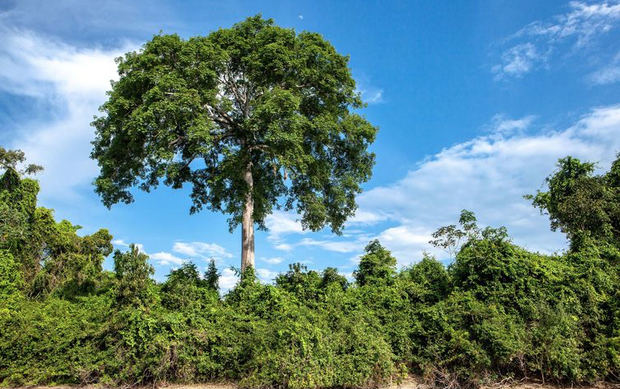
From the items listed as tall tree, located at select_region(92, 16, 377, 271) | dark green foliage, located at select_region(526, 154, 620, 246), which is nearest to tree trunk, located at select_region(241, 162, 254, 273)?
tall tree, located at select_region(92, 16, 377, 271)

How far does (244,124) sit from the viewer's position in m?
16.6

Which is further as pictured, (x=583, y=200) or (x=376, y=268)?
(x=583, y=200)

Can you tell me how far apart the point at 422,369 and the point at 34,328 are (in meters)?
10.2

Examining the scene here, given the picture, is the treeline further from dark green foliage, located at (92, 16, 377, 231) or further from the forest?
dark green foliage, located at (92, 16, 377, 231)

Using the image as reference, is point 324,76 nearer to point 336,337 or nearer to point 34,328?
point 336,337

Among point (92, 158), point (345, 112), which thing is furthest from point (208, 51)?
point (92, 158)

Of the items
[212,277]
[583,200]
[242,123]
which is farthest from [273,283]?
[583,200]

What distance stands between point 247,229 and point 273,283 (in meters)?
4.12

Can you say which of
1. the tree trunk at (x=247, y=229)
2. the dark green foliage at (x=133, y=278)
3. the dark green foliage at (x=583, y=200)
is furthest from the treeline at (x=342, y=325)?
the dark green foliage at (x=583, y=200)

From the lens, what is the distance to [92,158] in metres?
20.4

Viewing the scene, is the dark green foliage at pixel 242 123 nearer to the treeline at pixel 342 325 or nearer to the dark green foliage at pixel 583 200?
the treeline at pixel 342 325

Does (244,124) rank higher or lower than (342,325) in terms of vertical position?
higher

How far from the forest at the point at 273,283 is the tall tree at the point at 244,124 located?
0.09 meters

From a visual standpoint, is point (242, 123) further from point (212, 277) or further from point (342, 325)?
point (342, 325)
